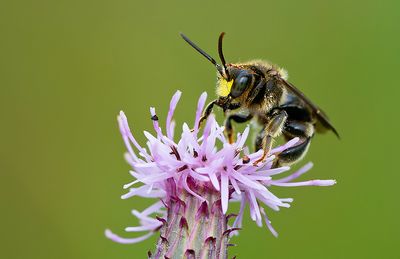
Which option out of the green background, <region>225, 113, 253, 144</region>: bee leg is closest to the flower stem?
<region>225, 113, 253, 144</region>: bee leg

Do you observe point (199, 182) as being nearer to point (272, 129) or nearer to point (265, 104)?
point (272, 129)

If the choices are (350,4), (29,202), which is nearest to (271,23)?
(350,4)

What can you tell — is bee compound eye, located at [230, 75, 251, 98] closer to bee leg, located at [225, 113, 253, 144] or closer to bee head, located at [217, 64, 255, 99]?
bee head, located at [217, 64, 255, 99]

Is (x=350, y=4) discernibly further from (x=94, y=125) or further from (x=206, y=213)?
(x=206, y=213)

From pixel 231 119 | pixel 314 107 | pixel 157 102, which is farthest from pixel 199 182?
pixel 157 102

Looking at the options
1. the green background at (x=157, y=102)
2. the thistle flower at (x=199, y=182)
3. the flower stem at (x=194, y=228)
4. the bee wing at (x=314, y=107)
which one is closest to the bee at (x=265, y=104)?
the bee wing at (x=314, y=107)

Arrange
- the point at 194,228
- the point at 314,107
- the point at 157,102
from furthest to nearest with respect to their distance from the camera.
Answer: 1. the point at 157,102
2. the point at 314,107
3. the point at 194,228
